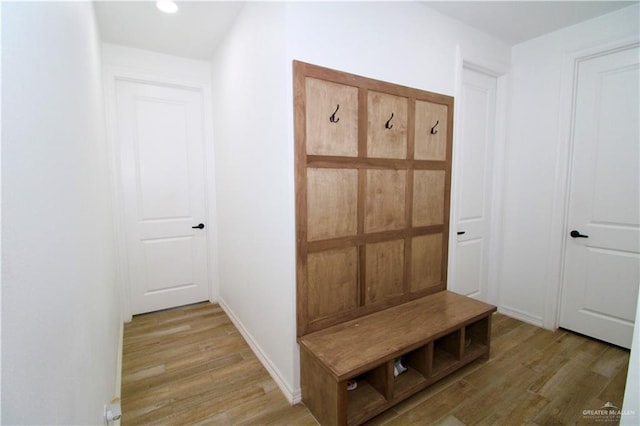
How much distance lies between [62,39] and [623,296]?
3878mm

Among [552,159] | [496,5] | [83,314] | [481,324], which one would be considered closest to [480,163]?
[552,159]

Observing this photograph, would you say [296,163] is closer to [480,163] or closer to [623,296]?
[480,163]

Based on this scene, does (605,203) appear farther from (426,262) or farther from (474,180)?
(426,262)

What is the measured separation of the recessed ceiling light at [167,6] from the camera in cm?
206

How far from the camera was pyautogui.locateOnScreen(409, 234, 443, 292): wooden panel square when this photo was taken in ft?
7.43

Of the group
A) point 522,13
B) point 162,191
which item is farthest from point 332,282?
point 522,13

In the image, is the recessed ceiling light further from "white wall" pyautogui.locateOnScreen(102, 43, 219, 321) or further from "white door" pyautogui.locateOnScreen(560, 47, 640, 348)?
"white door" pyautogui.locateOnScreen(560, 47, 640, 348)

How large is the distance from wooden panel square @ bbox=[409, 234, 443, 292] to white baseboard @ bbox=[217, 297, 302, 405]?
1.15 m

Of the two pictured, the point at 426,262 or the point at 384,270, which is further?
the point at 426,262

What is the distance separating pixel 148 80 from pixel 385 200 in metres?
2.63

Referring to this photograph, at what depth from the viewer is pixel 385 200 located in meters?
2.06

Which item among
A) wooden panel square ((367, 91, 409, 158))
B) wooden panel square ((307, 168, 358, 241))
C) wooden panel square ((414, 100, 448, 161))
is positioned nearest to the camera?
wooden panel square ((307, 168, 358, 241))

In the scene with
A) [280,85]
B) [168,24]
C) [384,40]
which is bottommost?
[280,85]

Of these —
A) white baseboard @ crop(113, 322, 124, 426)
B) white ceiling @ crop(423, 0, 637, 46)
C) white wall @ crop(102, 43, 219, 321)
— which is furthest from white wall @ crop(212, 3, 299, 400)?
white ceiling @ crop(423, 0, 637, 46)
